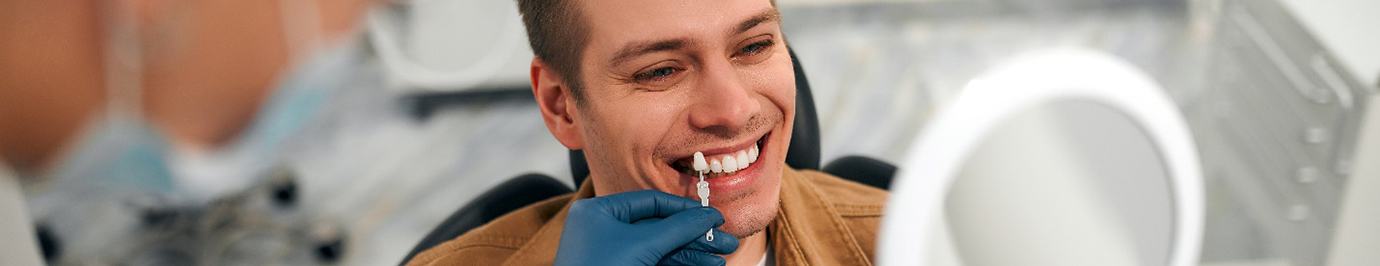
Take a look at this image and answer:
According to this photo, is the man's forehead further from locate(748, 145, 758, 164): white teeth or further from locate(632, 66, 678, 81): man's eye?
locate(748, 145, 758, 164): white teeth

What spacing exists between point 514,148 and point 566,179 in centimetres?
7

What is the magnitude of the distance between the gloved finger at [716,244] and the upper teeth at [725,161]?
2.6 inches

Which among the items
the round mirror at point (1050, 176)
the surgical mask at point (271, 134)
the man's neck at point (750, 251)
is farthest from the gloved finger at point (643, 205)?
the surgical mask at point (271, 134)

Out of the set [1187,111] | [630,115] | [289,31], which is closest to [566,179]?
[630,115]

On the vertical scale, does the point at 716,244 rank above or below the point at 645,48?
below

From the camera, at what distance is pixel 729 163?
116cm

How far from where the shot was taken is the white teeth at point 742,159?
3.80ft

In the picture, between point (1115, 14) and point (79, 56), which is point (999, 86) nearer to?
point (1115, 14)

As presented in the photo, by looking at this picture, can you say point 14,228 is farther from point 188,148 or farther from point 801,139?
point 801,139

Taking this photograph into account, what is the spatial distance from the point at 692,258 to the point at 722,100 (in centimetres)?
17

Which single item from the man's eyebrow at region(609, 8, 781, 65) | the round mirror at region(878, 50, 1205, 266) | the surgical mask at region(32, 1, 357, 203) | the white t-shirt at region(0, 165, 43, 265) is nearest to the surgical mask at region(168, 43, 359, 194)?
the surgical mask at region(32, 1, 357, 203)

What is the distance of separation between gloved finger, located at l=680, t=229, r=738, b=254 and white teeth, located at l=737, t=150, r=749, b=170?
70 millimetres

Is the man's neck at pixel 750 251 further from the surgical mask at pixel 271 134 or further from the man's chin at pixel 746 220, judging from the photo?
the surgical mask at pixel 271 134

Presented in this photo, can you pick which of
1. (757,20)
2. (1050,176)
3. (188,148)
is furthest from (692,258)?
(188,148)
